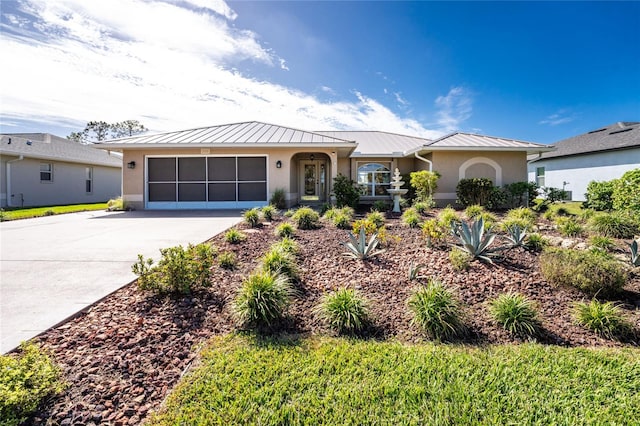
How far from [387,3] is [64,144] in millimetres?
24446

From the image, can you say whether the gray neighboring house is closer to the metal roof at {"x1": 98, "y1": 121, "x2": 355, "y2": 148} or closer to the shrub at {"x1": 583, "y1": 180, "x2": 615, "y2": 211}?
the metal roof at {"x1": 98, "y1": 121, "x2": 355, "y2": 148}

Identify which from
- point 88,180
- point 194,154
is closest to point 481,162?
point 194,154

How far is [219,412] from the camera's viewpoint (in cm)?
205

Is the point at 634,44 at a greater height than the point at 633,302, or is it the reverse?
the point at 634,44

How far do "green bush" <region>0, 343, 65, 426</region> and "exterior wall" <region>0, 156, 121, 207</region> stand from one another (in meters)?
20.2

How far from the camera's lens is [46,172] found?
59.5 feet

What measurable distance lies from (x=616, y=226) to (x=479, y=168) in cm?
771

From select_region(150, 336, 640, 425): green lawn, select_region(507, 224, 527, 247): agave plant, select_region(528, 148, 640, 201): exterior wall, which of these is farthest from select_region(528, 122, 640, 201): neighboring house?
select_region(150, 336, 640, 425): green lawn

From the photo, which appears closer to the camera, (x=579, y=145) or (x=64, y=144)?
(x=579, y=145)

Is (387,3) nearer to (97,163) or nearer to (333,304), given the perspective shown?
(333,304)

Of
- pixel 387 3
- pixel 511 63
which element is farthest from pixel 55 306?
pixel 511 63

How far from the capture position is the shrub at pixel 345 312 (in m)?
3.17

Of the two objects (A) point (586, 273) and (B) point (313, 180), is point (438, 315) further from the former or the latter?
(B) point (313, 180)

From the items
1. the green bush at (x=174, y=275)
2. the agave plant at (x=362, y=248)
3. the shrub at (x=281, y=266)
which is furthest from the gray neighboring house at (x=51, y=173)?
the agave plant at (x=362, y=248)
